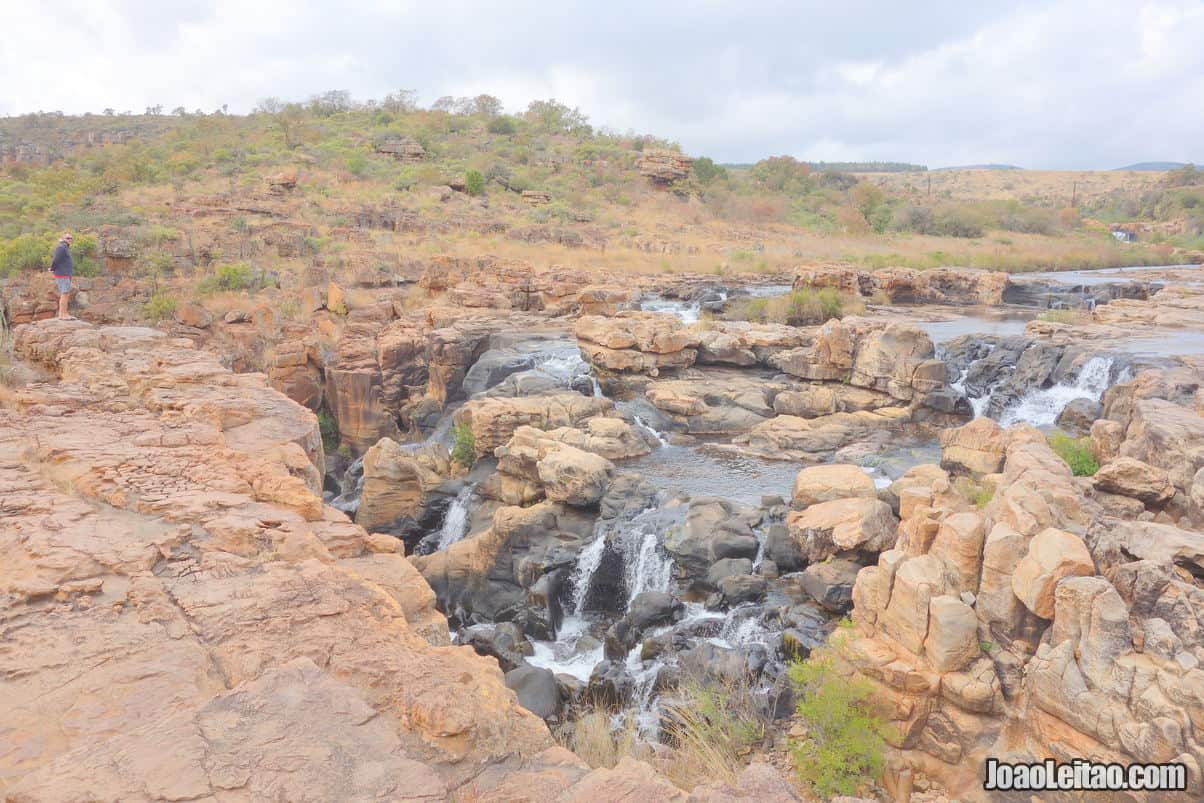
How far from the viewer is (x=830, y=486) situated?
9672mm

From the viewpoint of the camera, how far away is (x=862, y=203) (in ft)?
131

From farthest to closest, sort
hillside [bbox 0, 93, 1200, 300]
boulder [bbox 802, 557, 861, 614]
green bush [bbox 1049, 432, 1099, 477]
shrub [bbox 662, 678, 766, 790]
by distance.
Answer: hillside [bbox 0, 93, 1200, 300]
green bush [bbox 1049, 432, 1099, 477]
boulder [bbox 802, 557, 861, 614]
shrub [bbox 662, 678, 766, 790]

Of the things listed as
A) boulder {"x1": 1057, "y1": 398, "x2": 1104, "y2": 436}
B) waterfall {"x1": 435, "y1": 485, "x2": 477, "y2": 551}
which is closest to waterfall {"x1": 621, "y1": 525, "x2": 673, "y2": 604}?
waterfall {"x1": 435, "y1": 485, "x2": 477, "y2": 551}

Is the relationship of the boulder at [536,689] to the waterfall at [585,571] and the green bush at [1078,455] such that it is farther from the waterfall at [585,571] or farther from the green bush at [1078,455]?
the green bush at [1078,455]

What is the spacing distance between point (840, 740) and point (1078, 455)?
555 centimetres

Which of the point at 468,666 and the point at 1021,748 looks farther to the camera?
the point at 1021,748

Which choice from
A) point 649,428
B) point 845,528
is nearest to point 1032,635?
point 845,528

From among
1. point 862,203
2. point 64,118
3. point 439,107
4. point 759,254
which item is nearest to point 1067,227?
point 862,203

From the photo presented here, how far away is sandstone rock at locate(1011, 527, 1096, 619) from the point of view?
4.96 meters

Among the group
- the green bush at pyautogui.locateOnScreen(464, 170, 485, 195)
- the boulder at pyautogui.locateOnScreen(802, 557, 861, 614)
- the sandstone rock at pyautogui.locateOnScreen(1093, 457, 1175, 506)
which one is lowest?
the boulder at pyautogui.locateOnScreen(802, 557, 861, 614)

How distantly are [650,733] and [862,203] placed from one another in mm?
38112

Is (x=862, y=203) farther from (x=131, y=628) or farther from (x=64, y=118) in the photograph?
(x=64, y=118)

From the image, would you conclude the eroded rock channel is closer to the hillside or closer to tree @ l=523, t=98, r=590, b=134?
the hillside

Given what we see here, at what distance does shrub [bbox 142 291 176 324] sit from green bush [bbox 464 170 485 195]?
17.7 m
